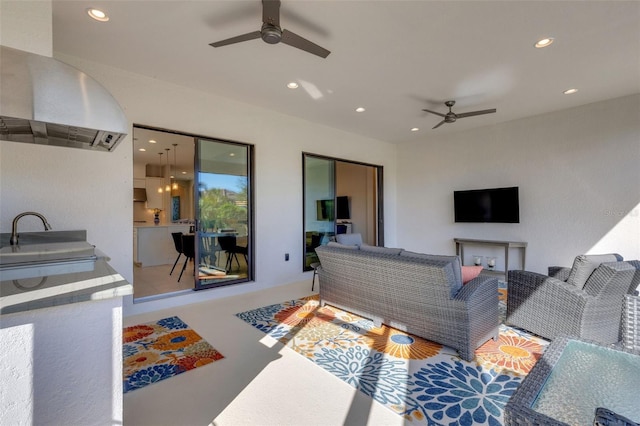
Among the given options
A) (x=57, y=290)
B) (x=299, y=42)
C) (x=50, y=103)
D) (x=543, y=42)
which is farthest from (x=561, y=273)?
(x=50, y=103)

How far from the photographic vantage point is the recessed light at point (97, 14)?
2.47 metres

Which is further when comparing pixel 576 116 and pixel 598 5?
pixel 576 116

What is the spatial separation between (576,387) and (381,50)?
3156mm

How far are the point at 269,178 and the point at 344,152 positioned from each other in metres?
2.04

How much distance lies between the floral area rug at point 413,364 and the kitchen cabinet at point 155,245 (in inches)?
172

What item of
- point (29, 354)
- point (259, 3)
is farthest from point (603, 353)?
point (259, 3)

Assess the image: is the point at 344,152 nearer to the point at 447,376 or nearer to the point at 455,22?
the point at 455,22

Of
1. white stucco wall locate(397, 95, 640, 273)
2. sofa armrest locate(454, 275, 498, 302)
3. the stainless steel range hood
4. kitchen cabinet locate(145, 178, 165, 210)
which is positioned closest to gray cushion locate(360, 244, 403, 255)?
sofa armrest locate(454, 275, 498, 302)

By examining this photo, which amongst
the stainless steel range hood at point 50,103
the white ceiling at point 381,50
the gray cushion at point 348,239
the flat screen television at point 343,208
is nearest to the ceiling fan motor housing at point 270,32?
the white ceiling at point 381,50

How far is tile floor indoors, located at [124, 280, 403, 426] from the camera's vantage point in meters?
1.78

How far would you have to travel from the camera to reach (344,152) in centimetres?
621

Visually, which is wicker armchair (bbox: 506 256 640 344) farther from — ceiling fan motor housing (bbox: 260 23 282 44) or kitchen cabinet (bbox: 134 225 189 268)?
kitchen cabinet (bbox: 134 225 189 268)

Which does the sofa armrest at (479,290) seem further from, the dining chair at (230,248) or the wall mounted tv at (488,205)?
the wall mounted tv at (488,205)

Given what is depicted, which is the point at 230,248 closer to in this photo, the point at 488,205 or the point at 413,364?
the point at 413,364
